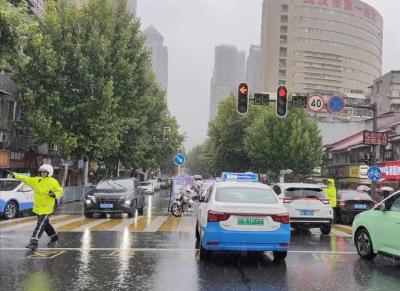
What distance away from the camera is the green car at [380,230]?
9398mm

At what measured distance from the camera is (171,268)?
889 cm

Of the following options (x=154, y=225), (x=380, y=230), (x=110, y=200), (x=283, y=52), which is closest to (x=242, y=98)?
(x=110, y=200)

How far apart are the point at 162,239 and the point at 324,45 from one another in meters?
153

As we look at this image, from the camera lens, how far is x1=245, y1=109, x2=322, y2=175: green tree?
52.1 meters

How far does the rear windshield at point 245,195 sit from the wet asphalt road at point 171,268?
1.15 m

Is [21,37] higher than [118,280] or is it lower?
higher

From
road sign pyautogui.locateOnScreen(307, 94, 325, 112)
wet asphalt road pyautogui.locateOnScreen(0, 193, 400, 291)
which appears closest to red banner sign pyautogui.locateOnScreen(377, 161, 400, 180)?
road sign pyautogui.locateOnScreen(307, 94, 325, 112)

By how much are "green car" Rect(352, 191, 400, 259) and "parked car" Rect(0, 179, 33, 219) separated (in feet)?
40.3

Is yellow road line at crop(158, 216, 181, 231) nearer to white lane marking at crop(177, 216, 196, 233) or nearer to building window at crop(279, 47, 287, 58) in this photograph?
white lane marking at crop(177, 216, 196, 233)

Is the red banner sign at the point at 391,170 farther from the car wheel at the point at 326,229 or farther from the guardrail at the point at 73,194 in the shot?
the car wheel at the point at 326,229

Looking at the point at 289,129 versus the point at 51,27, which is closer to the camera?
the point at 51,27

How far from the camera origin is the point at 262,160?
5462 cm

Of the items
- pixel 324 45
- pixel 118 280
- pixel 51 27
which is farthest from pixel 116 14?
pixel 324 45

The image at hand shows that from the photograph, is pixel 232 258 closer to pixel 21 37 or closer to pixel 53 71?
pixel 21 37
